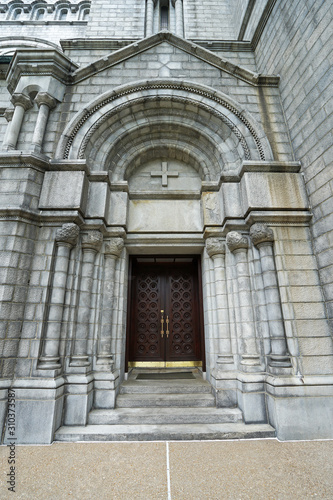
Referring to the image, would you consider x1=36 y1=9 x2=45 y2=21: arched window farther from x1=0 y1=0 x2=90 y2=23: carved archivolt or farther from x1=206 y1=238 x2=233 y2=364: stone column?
x1=206 y1=238 x2=233 y2=364: stone column

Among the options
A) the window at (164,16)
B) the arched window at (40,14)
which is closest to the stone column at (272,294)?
the window at (164,16)

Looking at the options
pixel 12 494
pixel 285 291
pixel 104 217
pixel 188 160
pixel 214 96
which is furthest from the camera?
pixel 188 160

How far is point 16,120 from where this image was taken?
181 inches

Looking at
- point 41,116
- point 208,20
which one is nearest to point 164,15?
point 208,20

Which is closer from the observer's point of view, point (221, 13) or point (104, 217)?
point (104, 217)

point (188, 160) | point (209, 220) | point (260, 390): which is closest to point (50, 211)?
point (209, 220)

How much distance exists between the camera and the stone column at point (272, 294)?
3.54m

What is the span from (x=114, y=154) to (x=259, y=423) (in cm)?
547

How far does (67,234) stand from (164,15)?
36.0 feet

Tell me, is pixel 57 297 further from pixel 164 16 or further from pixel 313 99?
pixel 164 16

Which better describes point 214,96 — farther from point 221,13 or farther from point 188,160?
point 221,13

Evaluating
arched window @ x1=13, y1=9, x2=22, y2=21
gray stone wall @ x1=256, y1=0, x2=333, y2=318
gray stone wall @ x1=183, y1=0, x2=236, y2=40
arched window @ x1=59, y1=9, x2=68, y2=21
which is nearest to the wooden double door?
gray stone wall @ x1=256, y1=0, x2=333, y2=318

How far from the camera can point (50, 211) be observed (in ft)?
13.4

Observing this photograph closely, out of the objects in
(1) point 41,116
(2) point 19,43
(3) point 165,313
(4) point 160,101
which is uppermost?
(2) point 19,43
